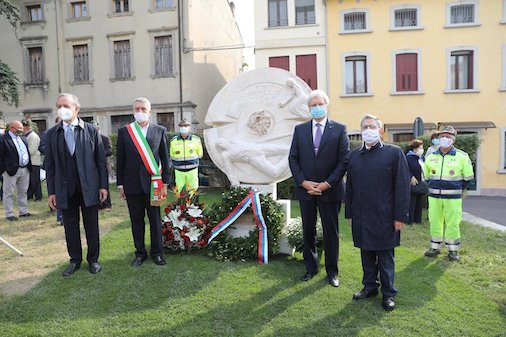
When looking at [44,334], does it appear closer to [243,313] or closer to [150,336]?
[150,336]

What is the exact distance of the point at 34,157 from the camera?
9031 mm

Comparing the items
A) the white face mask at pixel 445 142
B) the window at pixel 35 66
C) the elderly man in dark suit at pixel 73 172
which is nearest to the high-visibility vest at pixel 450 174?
the white face mask at pixel 445 142

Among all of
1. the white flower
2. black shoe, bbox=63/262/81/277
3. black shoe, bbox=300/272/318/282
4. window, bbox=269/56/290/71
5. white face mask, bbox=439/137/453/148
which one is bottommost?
black shoe, bbox=300/272/318/282

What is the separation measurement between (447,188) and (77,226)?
4.71 m

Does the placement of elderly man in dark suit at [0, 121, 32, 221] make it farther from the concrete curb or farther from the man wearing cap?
the concrete curb

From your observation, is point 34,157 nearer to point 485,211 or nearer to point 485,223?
point 485,223

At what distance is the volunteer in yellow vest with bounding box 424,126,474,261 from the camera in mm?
5363

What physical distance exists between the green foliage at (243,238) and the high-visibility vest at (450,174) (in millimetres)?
2226

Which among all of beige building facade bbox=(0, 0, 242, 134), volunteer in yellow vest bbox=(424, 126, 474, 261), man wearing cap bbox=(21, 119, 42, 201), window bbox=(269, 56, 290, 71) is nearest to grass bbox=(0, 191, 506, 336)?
volunteer in yellow vest bbox=(424, 126, 474, 261)

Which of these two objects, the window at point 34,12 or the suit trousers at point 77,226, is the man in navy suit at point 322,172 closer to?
the suit trousers at point 77,226

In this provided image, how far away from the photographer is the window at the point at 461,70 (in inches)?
683

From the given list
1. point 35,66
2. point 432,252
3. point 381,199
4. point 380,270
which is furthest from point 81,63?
point 380,270

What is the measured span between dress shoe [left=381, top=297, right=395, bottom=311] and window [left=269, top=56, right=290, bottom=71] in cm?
1527

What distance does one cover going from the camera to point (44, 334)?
3.25 meters
